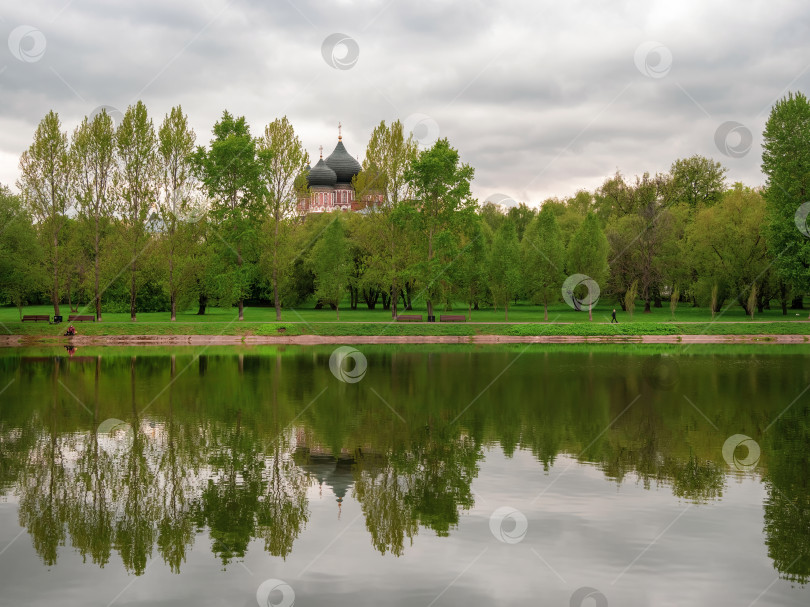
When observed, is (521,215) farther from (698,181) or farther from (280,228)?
(280,228)

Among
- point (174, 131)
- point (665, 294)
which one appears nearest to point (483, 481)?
point (174, 131)

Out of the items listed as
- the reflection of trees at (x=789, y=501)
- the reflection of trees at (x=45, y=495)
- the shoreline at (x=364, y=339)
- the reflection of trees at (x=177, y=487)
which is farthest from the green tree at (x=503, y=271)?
the reflection of trees at (x=45, y=495)

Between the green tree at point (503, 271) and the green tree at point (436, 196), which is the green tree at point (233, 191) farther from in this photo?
the green tree at point (503, 271)

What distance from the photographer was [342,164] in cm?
15425

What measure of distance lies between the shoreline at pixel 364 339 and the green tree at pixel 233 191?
8027 millimetres

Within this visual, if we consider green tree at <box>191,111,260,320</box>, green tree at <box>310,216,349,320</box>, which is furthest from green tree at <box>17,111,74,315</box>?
green tree at <box>310,216,349,320</box>

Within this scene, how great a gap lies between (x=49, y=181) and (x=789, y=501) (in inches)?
2295

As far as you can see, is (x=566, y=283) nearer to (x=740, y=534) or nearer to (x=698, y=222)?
(x=698, y=222)

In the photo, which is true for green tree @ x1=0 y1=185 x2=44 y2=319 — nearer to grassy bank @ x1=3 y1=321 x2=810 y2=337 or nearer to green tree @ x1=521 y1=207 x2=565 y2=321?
grassy bank @ x1=3 y1=321 x2=810 y2=337

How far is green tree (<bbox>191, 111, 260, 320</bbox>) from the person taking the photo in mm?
61438

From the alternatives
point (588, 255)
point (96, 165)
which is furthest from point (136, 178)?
point (588, 255)

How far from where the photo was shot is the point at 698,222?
7800cm

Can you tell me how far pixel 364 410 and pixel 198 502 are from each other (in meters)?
10.6

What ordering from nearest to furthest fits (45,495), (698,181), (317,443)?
(45,495)
(317,443)
(698,181)
